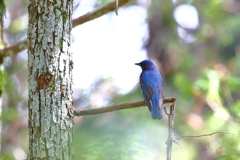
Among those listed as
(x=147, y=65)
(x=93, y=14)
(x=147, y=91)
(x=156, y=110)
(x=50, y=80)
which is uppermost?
(x=93, y=14)

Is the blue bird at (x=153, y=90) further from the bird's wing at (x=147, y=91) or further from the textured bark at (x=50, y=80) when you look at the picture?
the textured bark at (x=50, y=80)

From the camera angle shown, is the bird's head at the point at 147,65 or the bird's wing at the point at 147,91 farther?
the bird's head at the point at 147,65

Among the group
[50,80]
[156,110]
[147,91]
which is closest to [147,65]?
[147,91]

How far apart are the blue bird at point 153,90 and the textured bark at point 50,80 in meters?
1.31

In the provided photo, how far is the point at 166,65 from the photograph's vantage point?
8.90 m

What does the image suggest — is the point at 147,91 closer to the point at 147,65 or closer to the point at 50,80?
the point at 147,65

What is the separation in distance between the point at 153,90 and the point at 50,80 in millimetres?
2028

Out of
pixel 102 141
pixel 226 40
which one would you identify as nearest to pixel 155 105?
pixel 102 141

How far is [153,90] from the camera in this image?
460cm

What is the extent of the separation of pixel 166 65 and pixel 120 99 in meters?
2.73

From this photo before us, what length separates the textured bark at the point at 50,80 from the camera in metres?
2.83

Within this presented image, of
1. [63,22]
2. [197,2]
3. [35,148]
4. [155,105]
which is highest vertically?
[197,2]

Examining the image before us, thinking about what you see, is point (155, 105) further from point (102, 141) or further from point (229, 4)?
point (229, 4)

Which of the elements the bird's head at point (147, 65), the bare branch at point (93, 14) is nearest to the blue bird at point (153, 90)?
the bird's head at point (147, 65)
